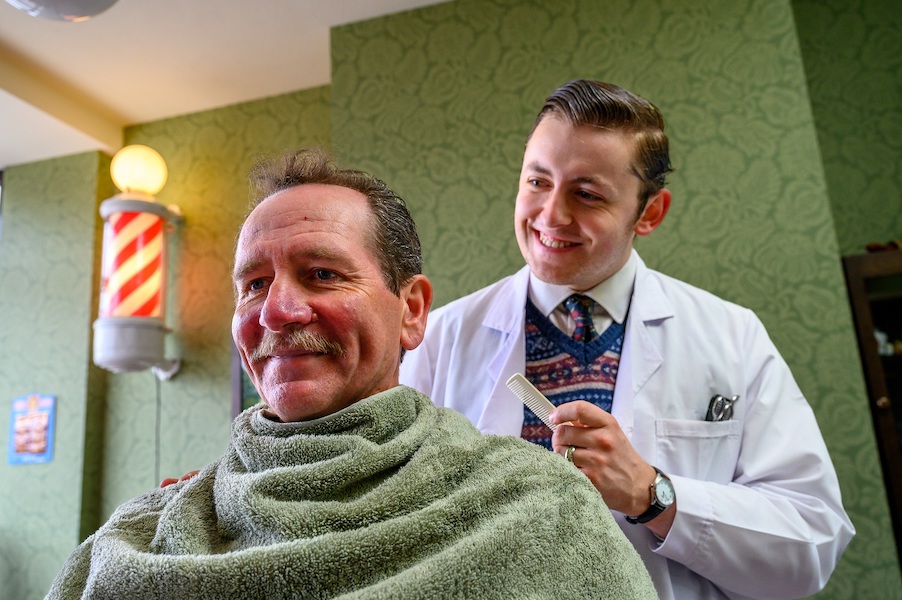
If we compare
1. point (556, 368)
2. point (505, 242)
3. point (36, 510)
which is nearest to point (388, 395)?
point (556, 368)

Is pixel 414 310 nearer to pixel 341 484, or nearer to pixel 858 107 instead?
pixel 341 484

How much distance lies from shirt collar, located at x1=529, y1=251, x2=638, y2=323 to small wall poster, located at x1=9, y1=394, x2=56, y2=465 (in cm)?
295

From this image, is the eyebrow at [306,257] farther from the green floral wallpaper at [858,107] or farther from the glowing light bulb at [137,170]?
the green floral wallpaper at [858,107]

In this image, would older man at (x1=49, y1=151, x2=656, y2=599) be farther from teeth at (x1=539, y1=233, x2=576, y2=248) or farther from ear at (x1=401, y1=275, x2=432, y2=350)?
teeth at (x1=539, y1=233, x2=576, y2=248)

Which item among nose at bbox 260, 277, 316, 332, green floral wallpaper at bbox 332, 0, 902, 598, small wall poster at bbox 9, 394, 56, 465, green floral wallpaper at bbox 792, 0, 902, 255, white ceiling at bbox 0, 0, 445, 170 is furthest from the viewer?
small wall poster at bbox 9, 394, 56, 465

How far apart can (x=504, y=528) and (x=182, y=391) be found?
291 cm

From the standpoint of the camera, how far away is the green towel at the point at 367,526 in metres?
0.75

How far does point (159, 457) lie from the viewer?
3293mm

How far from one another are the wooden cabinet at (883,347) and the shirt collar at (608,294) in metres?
1.20

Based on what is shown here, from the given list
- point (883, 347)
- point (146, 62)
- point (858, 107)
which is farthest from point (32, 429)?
point (858, 107)

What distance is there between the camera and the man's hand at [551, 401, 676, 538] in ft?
3.51

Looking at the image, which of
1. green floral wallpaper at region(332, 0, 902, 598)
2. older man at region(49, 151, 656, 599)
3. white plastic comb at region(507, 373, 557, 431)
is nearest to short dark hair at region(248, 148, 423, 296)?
older man at region(49, 151, 656, 599)

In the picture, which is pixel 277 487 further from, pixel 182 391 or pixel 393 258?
pixel 182 391

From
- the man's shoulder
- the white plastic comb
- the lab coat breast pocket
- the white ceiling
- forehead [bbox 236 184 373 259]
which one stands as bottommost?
the lab coat breast pocket
